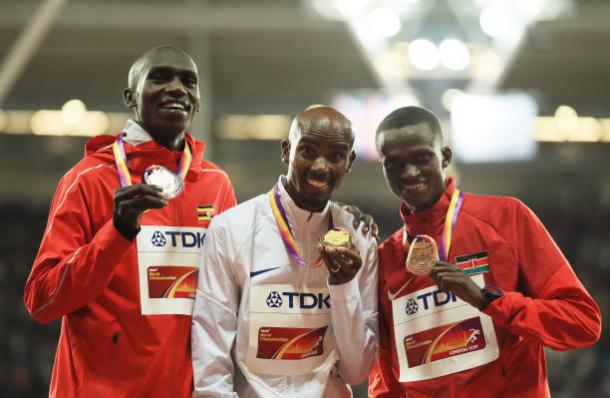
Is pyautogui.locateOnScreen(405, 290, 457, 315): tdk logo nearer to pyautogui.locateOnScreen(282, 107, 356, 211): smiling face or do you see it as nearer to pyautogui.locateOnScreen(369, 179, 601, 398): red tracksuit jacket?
pyautogui.locateOnScreen(369, 179, 601, 398): red tracksuit jacket

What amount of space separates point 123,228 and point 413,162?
1173 millimetres

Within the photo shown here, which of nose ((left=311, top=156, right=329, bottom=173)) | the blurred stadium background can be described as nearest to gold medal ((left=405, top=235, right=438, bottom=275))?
nose ((left=311, top=156, right=329, bottom=173))

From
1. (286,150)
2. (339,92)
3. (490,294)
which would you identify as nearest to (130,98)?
(286,150)

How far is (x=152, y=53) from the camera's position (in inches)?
139

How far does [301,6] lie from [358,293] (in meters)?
11.0

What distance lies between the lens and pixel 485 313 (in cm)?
315

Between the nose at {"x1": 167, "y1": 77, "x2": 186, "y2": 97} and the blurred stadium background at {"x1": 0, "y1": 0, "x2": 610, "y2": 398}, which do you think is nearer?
the nose at {"x1": 167, "y1": 77, "x2": 186, "y2": 97}

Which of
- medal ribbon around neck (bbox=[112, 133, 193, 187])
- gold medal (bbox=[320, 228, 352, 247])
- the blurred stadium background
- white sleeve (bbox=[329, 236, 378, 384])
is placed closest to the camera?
gold medal (bbox=[320, 228, 352, 247])

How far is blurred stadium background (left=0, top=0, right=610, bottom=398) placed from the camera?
1299 cm

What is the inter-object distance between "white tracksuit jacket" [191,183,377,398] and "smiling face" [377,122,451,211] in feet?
1.06

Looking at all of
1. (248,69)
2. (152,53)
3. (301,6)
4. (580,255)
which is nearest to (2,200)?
(248,69)

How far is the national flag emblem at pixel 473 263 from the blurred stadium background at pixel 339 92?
6.08m

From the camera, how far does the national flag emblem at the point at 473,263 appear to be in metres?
3.36

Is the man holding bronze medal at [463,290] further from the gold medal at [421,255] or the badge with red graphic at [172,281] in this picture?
the badge with red graphic at [172,281]
